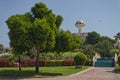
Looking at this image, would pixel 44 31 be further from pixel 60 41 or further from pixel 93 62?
pixel 93 62

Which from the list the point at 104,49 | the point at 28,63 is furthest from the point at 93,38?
the point at 28,63

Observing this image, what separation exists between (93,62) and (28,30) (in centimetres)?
2129

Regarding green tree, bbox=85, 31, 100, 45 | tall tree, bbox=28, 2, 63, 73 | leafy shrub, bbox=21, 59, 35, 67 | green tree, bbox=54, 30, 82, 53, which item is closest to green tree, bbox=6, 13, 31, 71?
tall tree, bbox=28, 2, 63, 73

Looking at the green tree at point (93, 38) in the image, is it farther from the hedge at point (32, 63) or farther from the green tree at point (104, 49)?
the hedge at point (32, 63)

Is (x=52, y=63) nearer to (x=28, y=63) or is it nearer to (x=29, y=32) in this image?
(x=28, y=63)

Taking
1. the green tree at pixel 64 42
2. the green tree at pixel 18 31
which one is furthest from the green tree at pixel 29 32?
the green tree at pixel 64 42

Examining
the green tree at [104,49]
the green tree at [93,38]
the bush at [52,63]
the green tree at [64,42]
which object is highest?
the green tree at [93,38]

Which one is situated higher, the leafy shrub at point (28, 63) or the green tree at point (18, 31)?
the green tree at point (18, 31)

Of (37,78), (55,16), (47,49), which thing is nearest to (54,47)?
(47,49)

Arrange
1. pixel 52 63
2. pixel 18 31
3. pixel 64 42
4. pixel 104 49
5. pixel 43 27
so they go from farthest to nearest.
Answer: pixel 104 49 < pixel 52 63 < pixel 64 42 < pixel 18 31 < pixel 43 27

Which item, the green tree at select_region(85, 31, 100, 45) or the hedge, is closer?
the hedge

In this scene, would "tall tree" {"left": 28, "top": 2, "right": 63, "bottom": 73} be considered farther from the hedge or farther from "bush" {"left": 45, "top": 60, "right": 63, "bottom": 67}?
"bush" {"left": 45, "top": 60, "right": 63, "bottom": 67}

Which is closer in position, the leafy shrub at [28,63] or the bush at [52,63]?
the leafy shrub at [28,63]

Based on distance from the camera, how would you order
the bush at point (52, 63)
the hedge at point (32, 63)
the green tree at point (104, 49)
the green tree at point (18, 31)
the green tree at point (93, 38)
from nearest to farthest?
the green tree at point (18, 31), the hedge at point (32, 63), the bush at point (52, 63), the green tree at point (104, 49), the green tree at point (93, 38)
